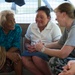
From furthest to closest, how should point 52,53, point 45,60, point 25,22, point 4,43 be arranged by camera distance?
point 25,22 < point 4,43 < point 45,60 < point 52,53

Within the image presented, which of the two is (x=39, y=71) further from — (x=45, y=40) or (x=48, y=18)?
(x=48, y=18)

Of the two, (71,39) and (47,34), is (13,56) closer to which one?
(47,34)

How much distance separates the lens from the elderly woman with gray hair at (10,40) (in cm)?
241

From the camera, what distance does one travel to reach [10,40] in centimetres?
254

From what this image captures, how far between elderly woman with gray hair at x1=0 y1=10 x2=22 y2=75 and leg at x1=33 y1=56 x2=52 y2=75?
0.23 meters

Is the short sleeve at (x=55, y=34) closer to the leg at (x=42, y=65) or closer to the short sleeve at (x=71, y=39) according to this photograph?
the leg at (x=42, y=65)

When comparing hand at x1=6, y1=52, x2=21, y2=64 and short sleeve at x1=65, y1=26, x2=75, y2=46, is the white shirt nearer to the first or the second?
hand at x1=6, y1=52, x2=21, y2=64

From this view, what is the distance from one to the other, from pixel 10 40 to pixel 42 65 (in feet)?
1.75

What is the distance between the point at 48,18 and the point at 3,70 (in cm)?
85

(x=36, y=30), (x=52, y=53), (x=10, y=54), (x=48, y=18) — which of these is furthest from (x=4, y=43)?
(x=52, y=53)

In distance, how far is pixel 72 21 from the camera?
78.2 inches

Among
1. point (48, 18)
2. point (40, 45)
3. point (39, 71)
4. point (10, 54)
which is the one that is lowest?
point (39, 71)

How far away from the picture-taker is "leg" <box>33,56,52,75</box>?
7.64ft

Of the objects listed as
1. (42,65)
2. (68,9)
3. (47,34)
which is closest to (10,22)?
(47,34)
